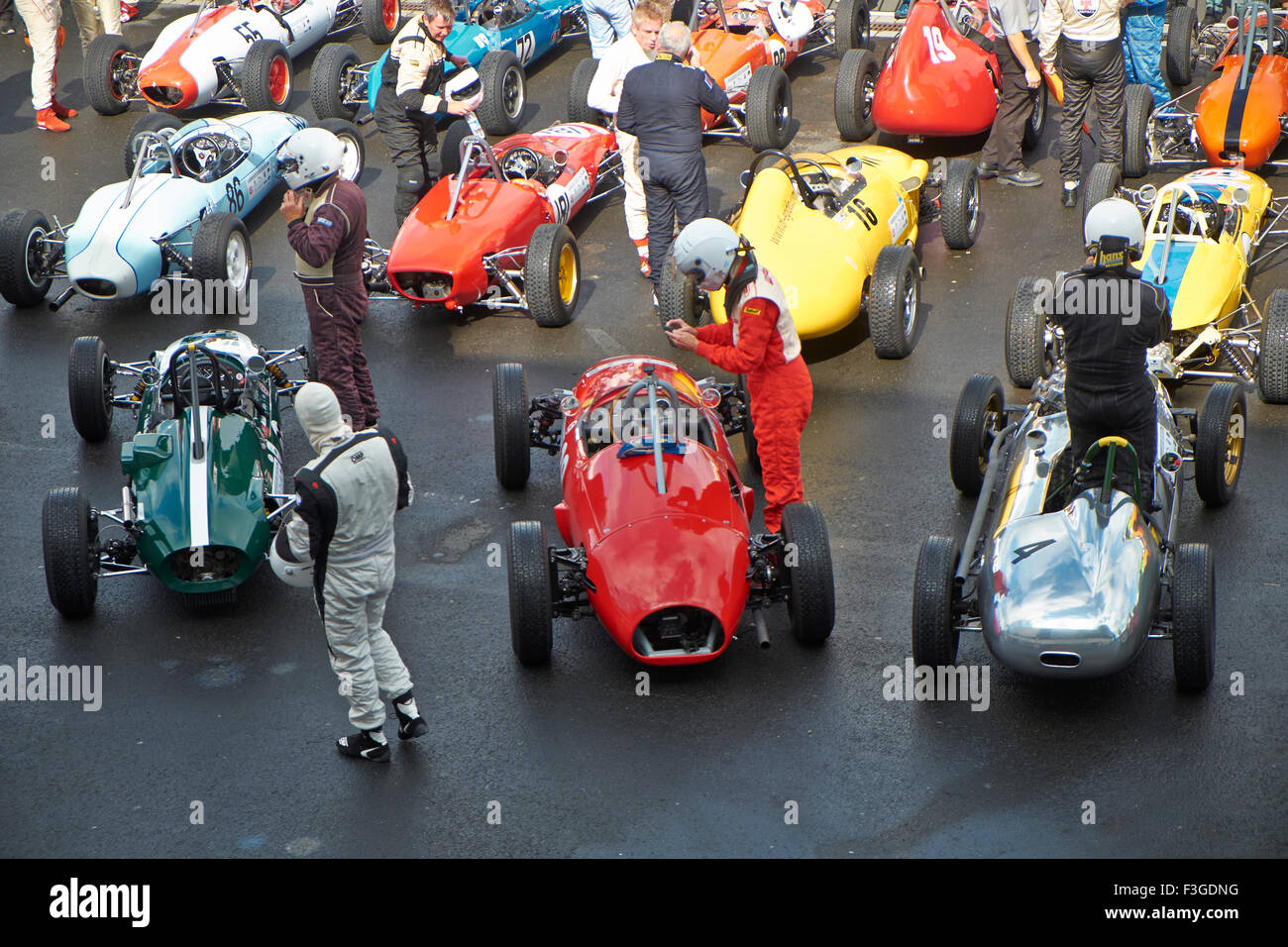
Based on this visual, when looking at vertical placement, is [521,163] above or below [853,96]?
below

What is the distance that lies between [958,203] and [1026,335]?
239cm

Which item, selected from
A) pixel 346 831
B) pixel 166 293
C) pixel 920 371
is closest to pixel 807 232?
pixel 920 371

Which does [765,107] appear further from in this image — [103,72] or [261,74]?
[103,72]

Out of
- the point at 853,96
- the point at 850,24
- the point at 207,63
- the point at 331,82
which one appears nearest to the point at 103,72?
the point at 207,63

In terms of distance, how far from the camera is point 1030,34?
13.0m

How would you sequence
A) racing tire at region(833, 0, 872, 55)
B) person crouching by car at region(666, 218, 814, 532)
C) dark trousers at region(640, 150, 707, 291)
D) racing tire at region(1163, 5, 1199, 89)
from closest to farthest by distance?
person crouching by car at region(666, 218, 814, 532) < dark trousers at region(640, 150, 707, 291) < racing tire at region(1163, 5, 1199, 89) < racing tire at region(833, 0, 872, 55)

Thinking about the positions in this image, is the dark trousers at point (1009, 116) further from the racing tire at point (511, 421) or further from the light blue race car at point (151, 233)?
the light blue race car at point (151, 233)

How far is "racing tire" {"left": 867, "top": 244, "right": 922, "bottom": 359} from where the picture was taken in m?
10.2

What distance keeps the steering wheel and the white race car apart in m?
3.79

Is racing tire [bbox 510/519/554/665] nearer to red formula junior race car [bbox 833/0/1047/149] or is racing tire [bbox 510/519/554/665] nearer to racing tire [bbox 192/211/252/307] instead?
racing tire [bbox 192/211/252/307]

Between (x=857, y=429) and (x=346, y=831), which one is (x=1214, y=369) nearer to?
(x=857, y=429)

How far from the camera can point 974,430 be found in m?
8.50

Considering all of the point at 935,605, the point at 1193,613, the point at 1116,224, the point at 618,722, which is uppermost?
the point at 1116,224

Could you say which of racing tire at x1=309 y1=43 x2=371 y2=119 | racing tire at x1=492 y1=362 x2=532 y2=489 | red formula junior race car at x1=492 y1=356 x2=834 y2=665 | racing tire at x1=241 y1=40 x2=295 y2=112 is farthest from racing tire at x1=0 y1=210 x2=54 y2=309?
red formula junior race car at x1=492 y1=356 x2=834 y2=665
